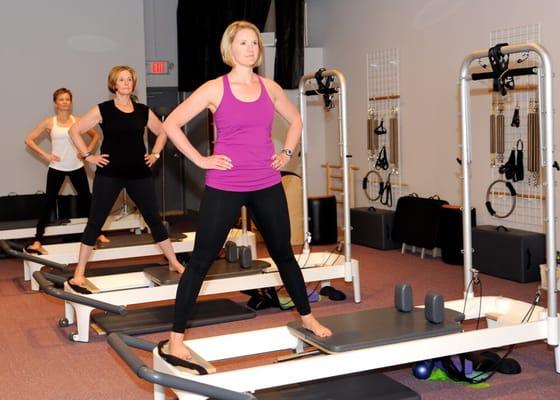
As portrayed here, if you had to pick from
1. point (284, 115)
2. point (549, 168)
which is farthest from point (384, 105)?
point (284, 115)

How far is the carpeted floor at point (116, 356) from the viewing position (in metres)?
3.53

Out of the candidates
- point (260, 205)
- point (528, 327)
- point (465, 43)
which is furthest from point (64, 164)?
point (528, 327)

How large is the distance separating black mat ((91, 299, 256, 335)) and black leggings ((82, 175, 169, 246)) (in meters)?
0.48

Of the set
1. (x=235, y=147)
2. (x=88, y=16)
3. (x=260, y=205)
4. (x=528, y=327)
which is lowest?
(x=528, y=327)

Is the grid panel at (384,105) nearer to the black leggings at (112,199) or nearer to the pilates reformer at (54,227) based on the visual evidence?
the pilates reformer at (54,227)

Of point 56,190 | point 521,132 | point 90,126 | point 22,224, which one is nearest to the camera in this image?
point 90,126

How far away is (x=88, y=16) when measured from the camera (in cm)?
832

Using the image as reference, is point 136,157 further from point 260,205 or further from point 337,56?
point 337,56

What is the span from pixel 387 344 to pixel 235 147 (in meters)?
0.99

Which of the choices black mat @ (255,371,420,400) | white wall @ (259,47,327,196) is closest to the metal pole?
black mat @ (255,371,420,400)

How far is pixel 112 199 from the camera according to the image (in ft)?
15.6

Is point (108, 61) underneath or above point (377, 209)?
above

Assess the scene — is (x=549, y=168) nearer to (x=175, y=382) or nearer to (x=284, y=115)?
(x=284, y=115)

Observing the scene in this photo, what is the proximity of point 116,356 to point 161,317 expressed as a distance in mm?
652
